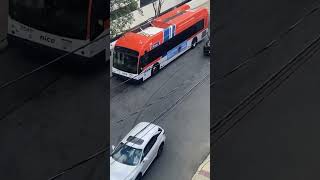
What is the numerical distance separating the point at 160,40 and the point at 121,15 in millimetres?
948

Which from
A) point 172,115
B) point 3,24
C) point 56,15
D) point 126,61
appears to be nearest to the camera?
point 3,24

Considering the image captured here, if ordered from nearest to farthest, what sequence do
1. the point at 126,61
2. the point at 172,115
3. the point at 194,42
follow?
1. the point at 172,115
2. the point at 126,61
3. the point at 194,42

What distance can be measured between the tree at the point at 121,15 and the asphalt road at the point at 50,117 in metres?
1.77

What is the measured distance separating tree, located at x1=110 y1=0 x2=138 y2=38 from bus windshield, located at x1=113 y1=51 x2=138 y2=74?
0.20 meters

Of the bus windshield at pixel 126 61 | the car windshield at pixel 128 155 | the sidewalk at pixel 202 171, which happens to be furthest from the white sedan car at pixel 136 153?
the bus windshield at pixel 126 61

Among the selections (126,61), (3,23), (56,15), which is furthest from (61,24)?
(126,61)

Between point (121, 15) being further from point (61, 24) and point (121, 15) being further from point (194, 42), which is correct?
point (61, 24)

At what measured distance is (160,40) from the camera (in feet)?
14.9
